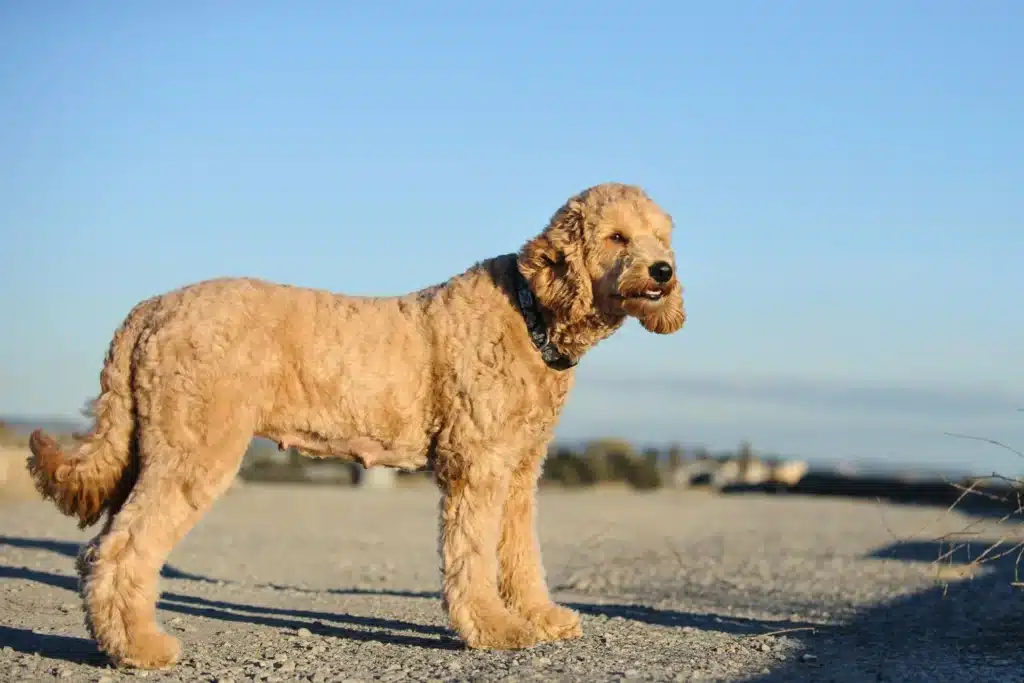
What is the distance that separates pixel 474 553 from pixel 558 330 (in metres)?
1.53

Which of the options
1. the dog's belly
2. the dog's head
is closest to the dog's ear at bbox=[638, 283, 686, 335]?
the dog's head

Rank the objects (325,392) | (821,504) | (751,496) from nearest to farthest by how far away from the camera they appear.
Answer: (325,392), (821,504), (751,496)

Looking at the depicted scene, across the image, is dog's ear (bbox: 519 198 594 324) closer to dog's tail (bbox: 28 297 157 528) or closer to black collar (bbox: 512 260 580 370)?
black collar (bbox: 512 260 580 370)

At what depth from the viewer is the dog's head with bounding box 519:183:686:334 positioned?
26.4 ft

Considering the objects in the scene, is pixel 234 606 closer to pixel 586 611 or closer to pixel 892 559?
pixel 586 611

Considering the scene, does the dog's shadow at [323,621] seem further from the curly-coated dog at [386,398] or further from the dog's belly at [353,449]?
the dog's belly at [353,449]

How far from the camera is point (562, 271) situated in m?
8.16

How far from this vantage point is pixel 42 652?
819 cm

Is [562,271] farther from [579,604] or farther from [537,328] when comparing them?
[579,604]

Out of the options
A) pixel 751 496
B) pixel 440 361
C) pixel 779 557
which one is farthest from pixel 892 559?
pixel 751 496

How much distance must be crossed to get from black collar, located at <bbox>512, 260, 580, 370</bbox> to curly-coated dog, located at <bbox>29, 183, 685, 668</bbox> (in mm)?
12

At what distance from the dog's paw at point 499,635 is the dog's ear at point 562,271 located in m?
1.97

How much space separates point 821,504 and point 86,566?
23.9 metres

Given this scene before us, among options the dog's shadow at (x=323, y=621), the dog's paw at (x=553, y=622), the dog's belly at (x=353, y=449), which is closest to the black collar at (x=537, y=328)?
the dog's belly at (x=353, y=449)
